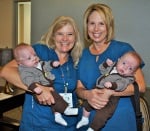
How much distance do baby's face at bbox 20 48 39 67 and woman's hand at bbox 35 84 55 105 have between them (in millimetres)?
172

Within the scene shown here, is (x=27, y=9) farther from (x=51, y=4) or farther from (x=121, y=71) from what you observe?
(x=121, y=71)

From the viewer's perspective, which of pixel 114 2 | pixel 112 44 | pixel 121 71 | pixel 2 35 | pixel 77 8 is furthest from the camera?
pixel 2 35

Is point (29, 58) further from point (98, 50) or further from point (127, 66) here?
point (127, 66)

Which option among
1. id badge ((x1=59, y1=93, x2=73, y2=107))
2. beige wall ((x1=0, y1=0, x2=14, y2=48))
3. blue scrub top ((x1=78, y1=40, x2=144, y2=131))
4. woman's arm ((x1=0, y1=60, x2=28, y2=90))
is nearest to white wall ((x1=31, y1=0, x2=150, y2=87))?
blue scrub top ((x1=78, y1=40, x2=144, y2=131))

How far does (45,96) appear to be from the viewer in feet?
5.16

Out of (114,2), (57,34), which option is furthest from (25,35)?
(57,34)

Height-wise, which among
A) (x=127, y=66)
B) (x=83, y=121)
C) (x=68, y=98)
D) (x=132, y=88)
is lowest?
(x=83, y=121)

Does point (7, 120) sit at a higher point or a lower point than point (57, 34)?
lower

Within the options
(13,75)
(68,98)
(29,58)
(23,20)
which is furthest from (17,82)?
(23,20)

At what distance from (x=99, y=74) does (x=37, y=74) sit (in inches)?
15.9

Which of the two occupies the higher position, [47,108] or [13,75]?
[13,75]

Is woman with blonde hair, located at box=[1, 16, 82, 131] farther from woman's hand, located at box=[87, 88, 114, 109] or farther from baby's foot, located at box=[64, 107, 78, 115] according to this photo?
woman's hand, located at box=[87, 88, 114, 109]

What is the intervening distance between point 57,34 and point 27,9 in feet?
16.1

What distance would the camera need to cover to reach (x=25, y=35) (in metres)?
6.55
